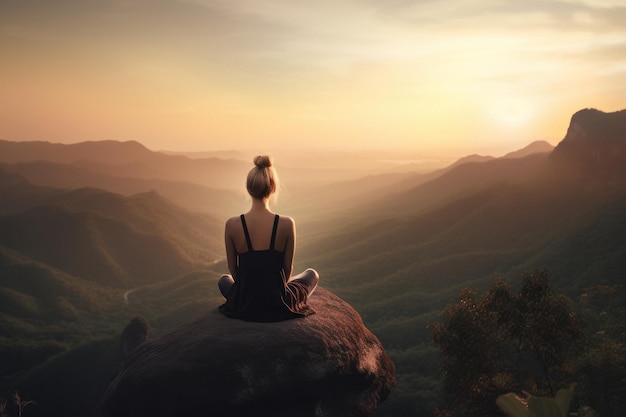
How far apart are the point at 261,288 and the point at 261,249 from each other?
73cm

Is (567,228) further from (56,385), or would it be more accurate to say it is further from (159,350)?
(159,350)

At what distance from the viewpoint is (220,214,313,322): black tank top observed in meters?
8.96

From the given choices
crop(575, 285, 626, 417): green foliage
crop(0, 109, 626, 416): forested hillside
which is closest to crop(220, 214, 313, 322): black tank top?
crop(575, 285, 626, 417): green foliage

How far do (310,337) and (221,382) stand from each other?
191cm

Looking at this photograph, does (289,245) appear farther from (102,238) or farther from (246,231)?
(102,238)

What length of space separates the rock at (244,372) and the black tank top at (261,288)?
21cm

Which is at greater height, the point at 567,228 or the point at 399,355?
the point at 567,228

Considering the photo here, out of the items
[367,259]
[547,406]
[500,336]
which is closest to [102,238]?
[367,259]

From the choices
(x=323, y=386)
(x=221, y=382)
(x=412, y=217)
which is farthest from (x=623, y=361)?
(x=412, y=217)

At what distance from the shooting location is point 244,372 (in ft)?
27.1

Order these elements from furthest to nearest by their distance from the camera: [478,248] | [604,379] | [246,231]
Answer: [478,248] → [604,379] → [246,231]

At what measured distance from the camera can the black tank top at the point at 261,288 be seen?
8.96 m

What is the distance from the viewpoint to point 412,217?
395 feet

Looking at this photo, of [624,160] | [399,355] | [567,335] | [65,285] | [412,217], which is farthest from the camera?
[412,217]
